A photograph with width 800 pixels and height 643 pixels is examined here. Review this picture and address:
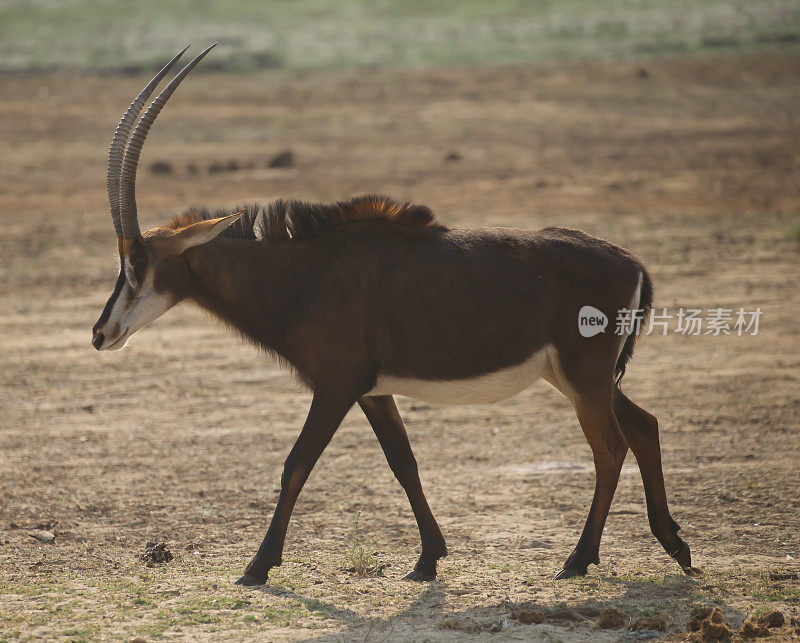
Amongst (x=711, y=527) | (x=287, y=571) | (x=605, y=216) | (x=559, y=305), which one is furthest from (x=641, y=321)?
(x=605, y=216)

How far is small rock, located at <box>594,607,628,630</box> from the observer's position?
20.4 ft

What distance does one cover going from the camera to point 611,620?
6230 millimetres

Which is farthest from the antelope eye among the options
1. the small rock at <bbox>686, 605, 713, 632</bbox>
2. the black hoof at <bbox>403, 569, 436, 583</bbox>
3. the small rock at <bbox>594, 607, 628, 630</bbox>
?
the small rock at <bbox>686, 605, 713, 632</bbox>

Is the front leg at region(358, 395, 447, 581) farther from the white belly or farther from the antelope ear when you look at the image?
the antelope ear

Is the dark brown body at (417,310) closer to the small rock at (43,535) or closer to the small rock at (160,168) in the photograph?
the small rock at (43,535)

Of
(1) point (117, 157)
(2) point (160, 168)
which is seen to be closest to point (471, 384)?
(1) point (117, 157)

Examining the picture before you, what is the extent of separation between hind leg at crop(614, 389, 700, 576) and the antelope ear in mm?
2855

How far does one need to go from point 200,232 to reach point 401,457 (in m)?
2.01

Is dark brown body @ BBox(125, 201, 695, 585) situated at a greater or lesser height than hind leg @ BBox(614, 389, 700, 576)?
greater

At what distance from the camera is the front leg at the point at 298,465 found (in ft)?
22.2

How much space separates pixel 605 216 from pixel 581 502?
1143 cm

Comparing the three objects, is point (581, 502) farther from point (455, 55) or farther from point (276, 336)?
point (455, 55)

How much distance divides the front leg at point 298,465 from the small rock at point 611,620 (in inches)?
77.0

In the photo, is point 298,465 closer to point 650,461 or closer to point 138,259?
point 138,259
